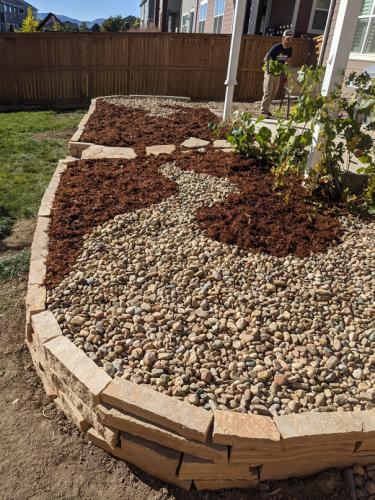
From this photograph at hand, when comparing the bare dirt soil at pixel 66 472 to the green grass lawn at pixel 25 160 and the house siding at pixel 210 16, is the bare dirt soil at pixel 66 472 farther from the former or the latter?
the house siding at pixel 210 16

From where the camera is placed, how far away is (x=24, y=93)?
36.5 ft

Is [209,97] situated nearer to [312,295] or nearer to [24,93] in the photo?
[24,93]

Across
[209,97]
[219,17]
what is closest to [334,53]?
[209,97]

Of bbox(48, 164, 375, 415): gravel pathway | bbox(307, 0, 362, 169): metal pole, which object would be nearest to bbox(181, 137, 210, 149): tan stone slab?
bbox(307, 0, 362, 169): metal pole

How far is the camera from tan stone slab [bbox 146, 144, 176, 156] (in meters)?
5.43

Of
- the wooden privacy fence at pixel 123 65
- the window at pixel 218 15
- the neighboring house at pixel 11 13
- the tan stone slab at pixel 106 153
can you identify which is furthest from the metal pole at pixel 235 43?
the neighboring house at pixel 11 13

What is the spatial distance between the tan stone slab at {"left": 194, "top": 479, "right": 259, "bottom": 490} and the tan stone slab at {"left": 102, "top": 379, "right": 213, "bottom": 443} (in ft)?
0.90

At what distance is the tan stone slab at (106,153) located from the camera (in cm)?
535

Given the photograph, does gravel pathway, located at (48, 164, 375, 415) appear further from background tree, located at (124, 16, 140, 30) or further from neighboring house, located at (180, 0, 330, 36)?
background tree, located at (124, 16, 140, 30)

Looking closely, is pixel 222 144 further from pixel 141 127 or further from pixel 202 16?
pixel 202 16

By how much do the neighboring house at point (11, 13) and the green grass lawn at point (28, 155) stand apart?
116 feet

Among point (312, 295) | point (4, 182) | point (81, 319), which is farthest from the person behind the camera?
point (4, 182)

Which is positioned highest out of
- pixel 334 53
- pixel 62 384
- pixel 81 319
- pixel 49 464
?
pixel 334 53

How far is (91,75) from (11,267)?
30.0ft
